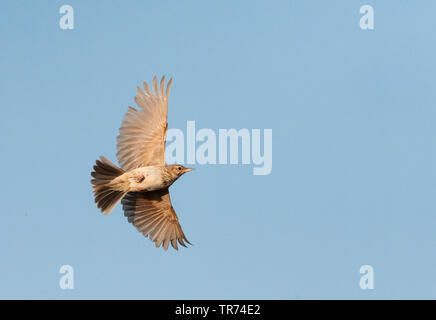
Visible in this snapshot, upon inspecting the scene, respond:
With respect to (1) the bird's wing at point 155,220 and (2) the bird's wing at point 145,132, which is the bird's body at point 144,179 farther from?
(1) the bird's wing at point 155,220

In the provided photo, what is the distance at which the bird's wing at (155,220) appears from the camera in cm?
1747

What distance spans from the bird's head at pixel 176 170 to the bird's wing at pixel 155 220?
3.99 feet

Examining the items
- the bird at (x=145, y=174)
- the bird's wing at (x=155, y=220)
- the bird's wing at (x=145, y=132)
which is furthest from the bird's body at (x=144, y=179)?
the bird's wing at (x=155, y=220)

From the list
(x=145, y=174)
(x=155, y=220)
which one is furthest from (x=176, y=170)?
(x=155, y=220)

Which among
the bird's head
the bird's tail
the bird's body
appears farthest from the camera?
the bird's head

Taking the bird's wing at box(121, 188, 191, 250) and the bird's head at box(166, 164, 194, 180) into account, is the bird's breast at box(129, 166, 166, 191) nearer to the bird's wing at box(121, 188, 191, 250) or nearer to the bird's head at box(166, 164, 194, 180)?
the bird's head at box(166, 164, 194, 180)

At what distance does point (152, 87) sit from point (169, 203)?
2.44m

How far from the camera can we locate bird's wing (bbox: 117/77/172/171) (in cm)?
1678

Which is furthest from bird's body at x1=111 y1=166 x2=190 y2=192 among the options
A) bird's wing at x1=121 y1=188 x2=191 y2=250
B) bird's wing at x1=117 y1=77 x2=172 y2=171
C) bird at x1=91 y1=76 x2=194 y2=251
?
bird's wing at x1=121 y1=188 x2=191 y2=250

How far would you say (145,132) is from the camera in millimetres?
16828

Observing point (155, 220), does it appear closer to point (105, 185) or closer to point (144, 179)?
point (144, 179)

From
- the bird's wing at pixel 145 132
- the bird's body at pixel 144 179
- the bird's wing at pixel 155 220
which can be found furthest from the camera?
the bird's wing at pixel 155 220
